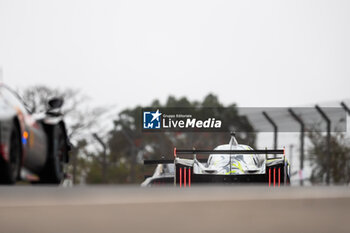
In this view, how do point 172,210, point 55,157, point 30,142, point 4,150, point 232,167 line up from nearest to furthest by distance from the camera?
point 172,210
point 4,150
point 30,142
point 55,157
point 232,167

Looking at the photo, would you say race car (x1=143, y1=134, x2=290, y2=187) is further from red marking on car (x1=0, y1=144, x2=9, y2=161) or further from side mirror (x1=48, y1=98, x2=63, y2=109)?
red marking on car (x1=0, y1=144, x2=9, y2=161)

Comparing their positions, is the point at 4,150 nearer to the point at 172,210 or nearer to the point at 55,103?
the point at 55,103

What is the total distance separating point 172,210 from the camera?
184 centimetres

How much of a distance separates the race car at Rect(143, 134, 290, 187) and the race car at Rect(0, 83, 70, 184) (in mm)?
5766

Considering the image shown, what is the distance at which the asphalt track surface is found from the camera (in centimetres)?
166

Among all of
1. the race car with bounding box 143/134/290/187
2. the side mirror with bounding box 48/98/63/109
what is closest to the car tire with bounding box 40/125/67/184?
the side mirror with bounding box 48/98/63/109

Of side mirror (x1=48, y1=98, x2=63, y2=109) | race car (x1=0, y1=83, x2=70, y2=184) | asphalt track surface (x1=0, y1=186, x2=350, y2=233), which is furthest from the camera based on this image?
side mirror (x1=48, y1=98, x2=63, y2=109)

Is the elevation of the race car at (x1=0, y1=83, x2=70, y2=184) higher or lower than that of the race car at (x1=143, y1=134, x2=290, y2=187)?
higher

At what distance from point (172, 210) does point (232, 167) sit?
26.1 feet

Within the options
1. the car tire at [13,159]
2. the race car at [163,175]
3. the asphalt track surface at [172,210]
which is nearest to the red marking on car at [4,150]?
the car tire at [13,159]

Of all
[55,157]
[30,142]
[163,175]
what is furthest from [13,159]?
[163,175]

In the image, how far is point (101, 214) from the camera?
1709 mm

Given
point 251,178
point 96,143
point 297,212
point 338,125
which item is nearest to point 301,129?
point 338,125

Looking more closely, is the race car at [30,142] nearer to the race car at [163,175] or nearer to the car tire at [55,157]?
the car tire at [55,157]
